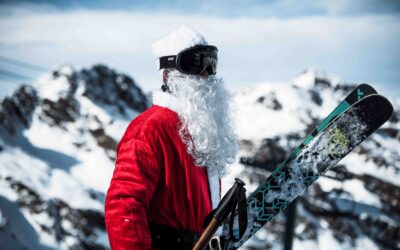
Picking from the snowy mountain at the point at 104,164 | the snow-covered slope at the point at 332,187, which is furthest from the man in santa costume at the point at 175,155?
the snow-covered slope at the point at 332,187

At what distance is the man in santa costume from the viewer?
1.96m

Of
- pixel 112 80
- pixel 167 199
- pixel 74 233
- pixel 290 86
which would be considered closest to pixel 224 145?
pixel 167 199

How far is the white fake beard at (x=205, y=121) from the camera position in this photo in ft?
7.52

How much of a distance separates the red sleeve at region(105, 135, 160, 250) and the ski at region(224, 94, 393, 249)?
1.22 meters

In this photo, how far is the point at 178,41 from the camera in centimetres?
244

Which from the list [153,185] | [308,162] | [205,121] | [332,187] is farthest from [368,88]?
[332,187]

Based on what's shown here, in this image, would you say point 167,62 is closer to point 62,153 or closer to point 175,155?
point 175,155

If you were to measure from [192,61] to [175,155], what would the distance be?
569 mm

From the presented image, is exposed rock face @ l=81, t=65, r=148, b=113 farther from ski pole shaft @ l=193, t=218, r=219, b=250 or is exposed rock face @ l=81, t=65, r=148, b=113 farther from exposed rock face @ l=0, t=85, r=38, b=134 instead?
ski pole shaft @ l=193, t=218, r=219, b=250

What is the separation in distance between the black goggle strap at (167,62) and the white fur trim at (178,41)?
0.02 metres

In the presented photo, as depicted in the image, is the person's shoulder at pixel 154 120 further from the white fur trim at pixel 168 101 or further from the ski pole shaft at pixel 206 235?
the ski pole shaft at pixel 206 235

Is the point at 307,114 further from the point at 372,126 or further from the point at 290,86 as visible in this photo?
the point at 372,126

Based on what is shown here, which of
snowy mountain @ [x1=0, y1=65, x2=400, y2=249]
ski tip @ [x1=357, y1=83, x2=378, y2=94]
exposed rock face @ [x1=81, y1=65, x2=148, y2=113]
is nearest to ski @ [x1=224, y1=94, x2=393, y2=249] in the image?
ski tip @ [x1=357, y1=83, x2=378, y2=94]

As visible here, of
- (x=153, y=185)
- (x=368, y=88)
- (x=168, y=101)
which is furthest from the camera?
(x=368, y=88)
